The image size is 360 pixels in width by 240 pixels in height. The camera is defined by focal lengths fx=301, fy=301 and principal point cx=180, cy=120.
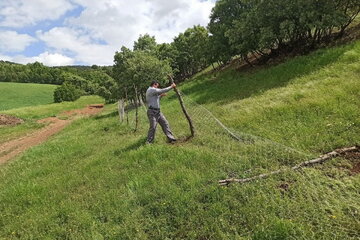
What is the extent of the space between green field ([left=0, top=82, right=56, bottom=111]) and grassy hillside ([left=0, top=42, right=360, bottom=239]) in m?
56.4

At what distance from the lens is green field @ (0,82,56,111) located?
6294 centimetres

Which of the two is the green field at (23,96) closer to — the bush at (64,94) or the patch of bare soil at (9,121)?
the bush at (64,94)

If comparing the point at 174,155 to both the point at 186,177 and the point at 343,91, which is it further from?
the point at 343,91

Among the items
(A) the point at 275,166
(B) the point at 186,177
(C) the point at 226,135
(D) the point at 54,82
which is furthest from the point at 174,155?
(D) the point at 54,82

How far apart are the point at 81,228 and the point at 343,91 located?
10269 mm

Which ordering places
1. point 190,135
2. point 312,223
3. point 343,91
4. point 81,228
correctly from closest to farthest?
point 312,223
point 81,228
point 190,135
point 343,91

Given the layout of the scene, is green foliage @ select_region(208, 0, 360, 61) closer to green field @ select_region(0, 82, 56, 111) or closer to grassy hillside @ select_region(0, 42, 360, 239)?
grassy hillside @ select_region(0, 42, 360, 239)

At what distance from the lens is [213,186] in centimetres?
645


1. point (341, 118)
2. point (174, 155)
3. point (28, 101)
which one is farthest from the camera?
point (28, 101)

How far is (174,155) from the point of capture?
28.1 ft

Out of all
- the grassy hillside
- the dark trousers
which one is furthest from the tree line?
the grassy hillside

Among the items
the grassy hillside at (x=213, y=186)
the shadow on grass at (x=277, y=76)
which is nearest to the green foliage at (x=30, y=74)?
the shadow on grass at (x=277, y=76)

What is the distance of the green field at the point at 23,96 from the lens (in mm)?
62938

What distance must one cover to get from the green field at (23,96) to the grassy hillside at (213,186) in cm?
5638
